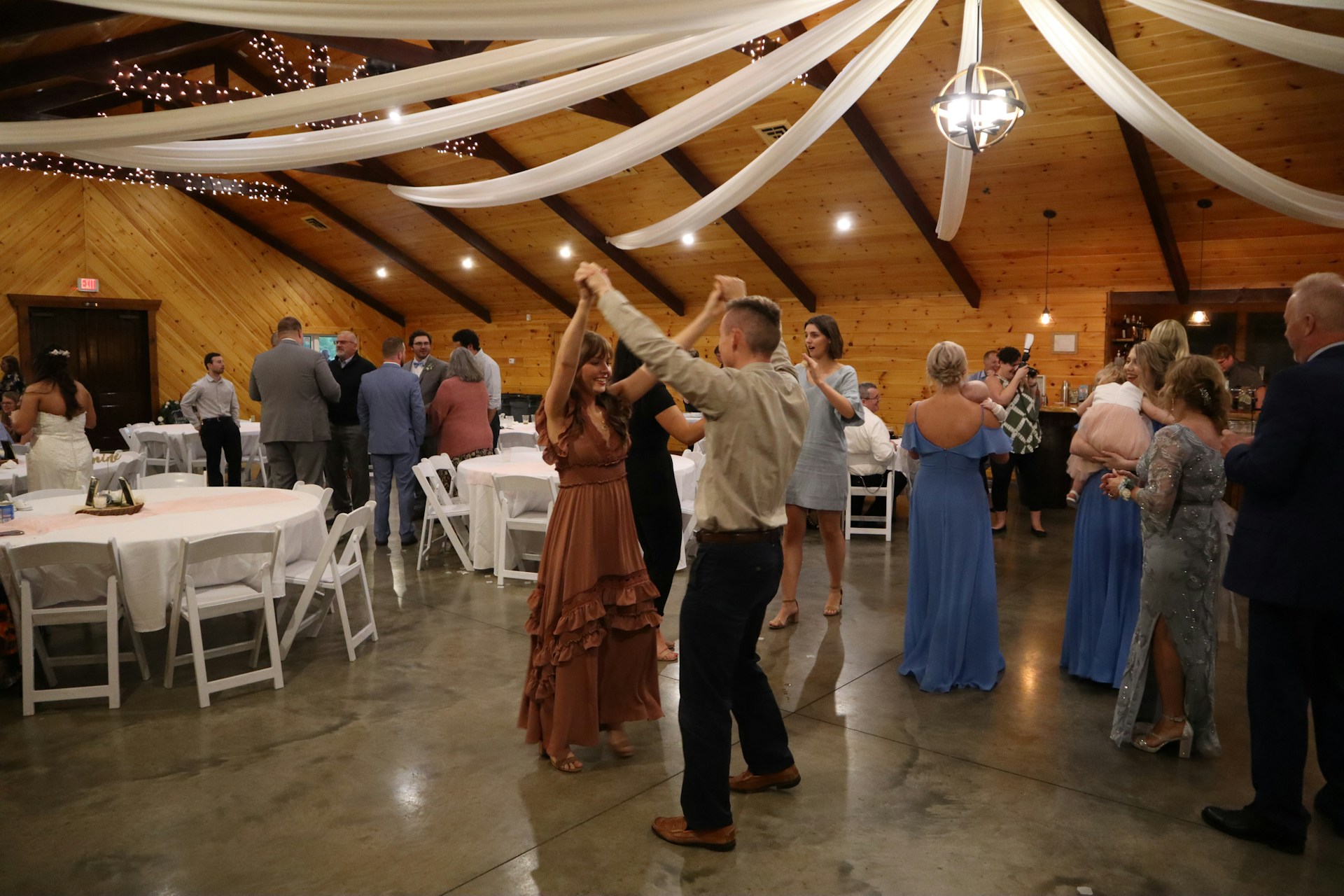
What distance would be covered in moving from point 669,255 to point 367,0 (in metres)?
10.5

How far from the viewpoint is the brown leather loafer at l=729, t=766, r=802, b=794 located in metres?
2.95

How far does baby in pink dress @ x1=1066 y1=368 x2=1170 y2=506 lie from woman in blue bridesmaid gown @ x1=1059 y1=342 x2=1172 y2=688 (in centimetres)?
5

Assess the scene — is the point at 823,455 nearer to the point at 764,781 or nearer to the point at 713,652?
the point at 764,781

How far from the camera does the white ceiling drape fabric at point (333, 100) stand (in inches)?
142

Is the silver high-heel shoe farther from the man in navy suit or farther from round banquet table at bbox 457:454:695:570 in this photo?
round banquet table at bbox 457:454:695:570

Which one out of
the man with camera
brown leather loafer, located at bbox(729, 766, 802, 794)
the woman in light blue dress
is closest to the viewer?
brown leather loafer, located at bbox(729, 766, 802, 794)

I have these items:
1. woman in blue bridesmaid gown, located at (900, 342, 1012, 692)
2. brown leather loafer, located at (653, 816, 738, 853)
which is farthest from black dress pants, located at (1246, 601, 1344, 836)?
brown leather loafer, located at (653, 816, 738, 853)

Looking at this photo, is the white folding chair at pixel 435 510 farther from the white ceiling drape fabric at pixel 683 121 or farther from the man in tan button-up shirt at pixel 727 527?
the man in tan button-up shirt at pixel 727 527

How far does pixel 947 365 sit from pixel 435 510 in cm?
398

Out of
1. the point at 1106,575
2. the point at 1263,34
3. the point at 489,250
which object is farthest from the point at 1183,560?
the point at 489,250

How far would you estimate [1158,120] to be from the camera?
446cm

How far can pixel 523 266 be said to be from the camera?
14.9 m

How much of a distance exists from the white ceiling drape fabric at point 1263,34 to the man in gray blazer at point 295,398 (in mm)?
5910

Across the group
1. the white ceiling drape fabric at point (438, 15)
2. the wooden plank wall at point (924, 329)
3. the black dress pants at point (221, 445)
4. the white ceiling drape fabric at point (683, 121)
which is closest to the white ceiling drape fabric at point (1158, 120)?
the white ceiling drape fabric at point (683, 121)
